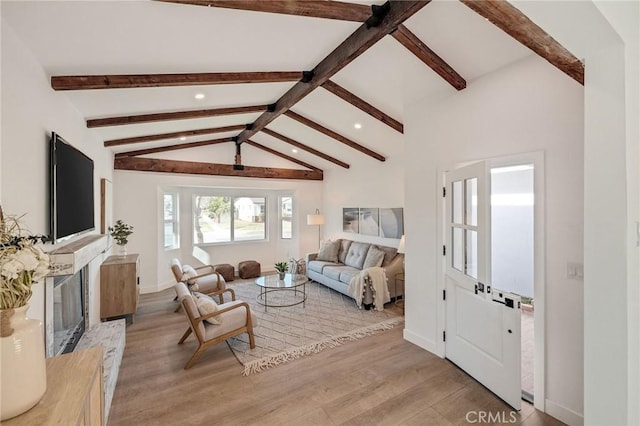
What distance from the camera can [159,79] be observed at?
2.59 metres

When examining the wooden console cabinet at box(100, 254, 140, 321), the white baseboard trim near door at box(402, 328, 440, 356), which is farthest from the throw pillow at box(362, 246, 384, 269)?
the wooden console cabinet at box(100, 254, 140, 321)

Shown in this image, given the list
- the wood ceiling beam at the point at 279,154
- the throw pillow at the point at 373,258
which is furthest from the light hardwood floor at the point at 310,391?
the wood ceiling beam at the point at 279,154

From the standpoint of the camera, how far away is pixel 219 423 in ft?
7.11

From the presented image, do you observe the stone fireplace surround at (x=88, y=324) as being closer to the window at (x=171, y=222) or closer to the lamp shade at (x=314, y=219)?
the window at (x=171, y=222)

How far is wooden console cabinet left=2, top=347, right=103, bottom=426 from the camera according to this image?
0.96 metres

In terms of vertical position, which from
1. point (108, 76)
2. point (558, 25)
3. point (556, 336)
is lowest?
point (556, 336)

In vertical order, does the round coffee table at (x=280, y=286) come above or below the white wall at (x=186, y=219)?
below

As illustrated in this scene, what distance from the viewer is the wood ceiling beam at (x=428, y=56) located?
2385mm

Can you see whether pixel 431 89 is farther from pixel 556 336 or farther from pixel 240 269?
pixel 240 269

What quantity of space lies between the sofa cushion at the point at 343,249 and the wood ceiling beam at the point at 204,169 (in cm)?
205

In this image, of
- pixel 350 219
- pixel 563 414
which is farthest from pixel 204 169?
pixel 563 414

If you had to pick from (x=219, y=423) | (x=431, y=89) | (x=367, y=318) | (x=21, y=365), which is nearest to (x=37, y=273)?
(x=21, y=365)

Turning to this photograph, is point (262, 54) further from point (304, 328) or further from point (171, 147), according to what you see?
point (171, 147)

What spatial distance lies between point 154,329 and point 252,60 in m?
3.61
